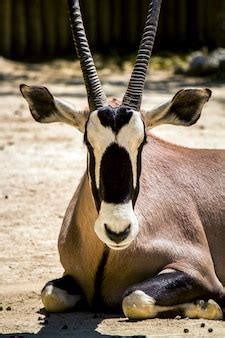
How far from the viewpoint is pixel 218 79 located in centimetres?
1945

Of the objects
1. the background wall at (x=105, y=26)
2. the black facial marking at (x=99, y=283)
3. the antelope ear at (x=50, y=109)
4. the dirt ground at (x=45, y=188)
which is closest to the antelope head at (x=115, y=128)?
the antelope ear at (x=50, y=109)

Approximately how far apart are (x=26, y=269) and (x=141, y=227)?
5.34 feet

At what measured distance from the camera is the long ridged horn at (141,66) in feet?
25.5

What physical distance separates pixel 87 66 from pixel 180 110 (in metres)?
0.71

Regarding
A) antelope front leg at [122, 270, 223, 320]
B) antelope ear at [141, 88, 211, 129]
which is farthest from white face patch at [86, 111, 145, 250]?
antelope front leg at [122, 270, 223, 320]

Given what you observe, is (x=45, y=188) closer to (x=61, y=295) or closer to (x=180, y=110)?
(x=61, y=295)

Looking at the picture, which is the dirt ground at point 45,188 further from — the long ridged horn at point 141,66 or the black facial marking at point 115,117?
the long ridged horn at point 141,66

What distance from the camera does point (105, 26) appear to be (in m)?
22.8

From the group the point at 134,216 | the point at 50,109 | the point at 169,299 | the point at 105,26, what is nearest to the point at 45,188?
the point at 50,109

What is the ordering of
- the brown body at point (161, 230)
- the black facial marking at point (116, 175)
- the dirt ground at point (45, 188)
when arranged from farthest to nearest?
the brown body at point (161, 230) < the dirt ground at point (45, 188) < the black facial marking at point (116, 175)

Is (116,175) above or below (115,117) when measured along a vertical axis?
below

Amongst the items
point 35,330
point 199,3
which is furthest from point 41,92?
point 199,3

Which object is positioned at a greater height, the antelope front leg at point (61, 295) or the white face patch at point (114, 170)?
the white face patch at point (114, 170)

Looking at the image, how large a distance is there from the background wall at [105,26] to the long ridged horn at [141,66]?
13.3 m
